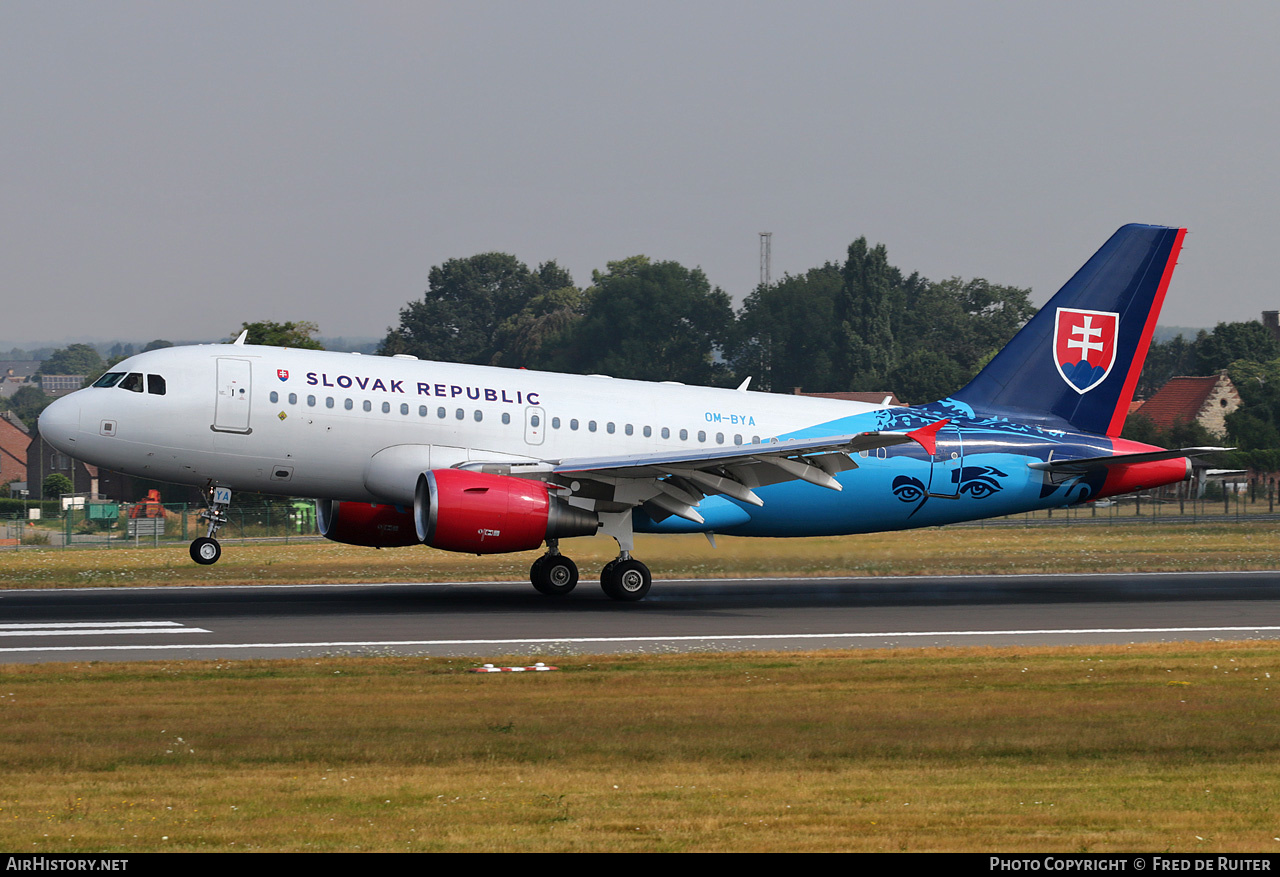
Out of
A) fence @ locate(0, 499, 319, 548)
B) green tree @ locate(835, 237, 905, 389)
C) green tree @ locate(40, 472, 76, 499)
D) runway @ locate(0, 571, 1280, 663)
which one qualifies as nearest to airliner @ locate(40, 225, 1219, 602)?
runway @ locate(0, 571, 1280, 663)

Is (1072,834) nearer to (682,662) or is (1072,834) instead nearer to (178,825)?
(178,825)

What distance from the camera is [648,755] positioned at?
12.0 meters

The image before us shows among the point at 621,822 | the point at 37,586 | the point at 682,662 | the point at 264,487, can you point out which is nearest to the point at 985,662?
the point at 682,662

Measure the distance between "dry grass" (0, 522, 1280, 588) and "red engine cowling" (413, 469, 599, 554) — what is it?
479 centimetres

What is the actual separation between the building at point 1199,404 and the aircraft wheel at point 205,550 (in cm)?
9273

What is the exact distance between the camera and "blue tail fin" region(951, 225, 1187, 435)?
98.9 feet

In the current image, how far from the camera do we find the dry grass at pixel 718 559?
3097 cm

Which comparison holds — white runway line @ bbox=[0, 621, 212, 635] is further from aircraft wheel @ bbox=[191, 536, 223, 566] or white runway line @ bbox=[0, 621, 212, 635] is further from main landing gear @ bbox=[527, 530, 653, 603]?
main landing gear @ bbox=[527, 530, 653, 603]

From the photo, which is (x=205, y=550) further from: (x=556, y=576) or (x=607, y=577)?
(x=607, y=577)

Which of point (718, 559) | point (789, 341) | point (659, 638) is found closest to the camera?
point (659, 638)

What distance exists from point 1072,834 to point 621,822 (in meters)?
3.15

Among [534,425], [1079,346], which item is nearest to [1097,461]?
[1079,346]

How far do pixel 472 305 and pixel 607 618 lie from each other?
16257 cm

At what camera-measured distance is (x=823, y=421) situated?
28766 mm
